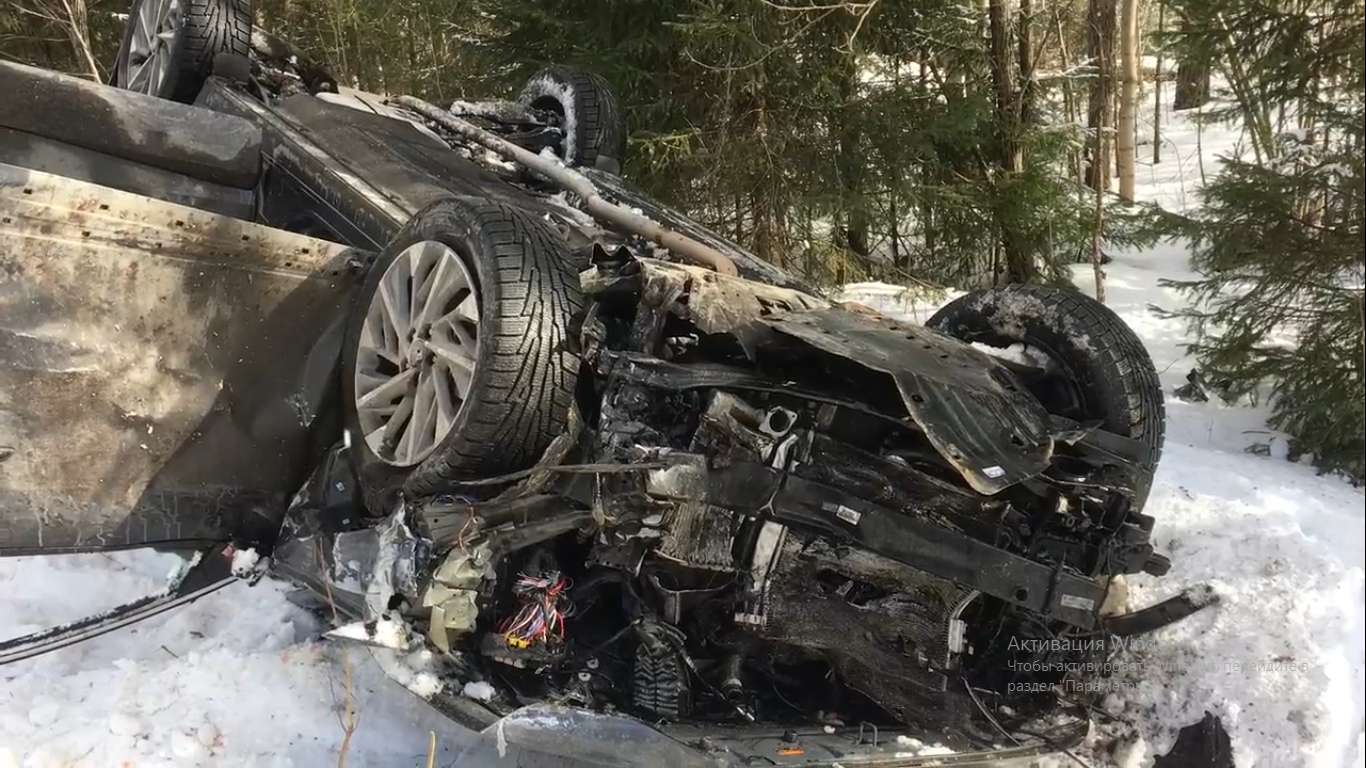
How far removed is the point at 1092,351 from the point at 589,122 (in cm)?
353

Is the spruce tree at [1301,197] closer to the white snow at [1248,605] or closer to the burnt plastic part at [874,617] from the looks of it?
the white snow at [1248,605]

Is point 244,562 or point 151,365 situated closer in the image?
point 151,365

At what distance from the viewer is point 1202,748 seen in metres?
3.05

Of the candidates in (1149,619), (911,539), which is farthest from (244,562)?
(1149,619)

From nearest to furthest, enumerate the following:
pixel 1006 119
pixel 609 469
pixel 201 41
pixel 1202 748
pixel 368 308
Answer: pixel 609 469 < pixel 1202 748 < pixel 368 308 < pixel 201 41 < pixel 1006 119

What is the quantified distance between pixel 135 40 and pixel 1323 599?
7238mm

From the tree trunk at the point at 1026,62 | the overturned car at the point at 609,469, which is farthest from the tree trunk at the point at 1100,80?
the overturned car at the point at 609,469

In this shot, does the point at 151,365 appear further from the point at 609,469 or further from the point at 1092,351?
the point at 1092,351

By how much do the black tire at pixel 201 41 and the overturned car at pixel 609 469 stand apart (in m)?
2.65

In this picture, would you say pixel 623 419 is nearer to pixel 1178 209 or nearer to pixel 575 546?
pixel 575 546

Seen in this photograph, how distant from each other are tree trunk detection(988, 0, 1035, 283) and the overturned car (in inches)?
223

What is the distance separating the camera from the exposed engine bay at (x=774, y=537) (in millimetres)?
2705

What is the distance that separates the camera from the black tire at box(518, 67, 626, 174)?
578 centimetres

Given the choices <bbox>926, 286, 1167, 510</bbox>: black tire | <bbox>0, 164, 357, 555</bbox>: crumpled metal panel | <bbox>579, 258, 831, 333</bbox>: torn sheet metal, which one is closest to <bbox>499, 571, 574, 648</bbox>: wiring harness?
<bbox>579, 258, 831, 333</bbox>: torn sheet metal
